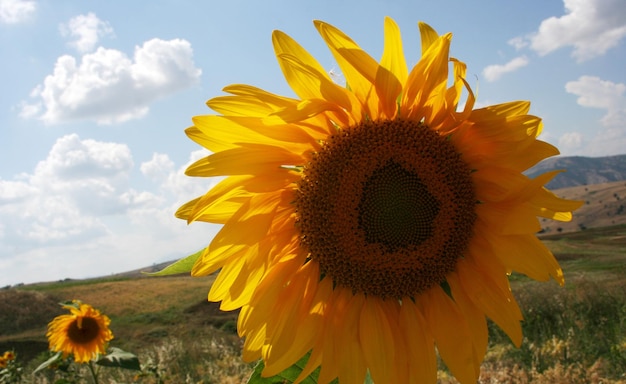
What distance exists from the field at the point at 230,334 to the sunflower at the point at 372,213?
4.33 metres

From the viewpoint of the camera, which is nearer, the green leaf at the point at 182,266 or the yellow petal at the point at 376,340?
the green leaf at the point at 182,266

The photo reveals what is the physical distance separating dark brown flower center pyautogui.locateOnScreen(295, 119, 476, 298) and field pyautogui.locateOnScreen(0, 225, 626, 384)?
4.40 m

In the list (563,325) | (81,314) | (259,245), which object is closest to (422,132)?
(259,245)

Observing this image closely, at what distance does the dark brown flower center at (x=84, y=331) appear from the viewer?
705cm

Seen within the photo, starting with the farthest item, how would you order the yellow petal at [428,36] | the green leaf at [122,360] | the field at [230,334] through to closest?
the field at [230,334]
the green leaf at [122,360]
the yellow petal at [428,36]

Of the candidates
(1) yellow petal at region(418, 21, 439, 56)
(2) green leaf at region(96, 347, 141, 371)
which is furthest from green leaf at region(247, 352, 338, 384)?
(2) green leaf at region(96, 347, 141, 371)

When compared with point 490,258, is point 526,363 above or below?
below

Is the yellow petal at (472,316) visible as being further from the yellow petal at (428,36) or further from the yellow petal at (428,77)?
the yellow petal at (428,36)

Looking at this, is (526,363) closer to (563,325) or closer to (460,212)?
(563,325)

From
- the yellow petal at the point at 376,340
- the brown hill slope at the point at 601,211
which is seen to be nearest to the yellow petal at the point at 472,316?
the yellow petal at the point at 376,340

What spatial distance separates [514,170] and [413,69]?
0.51 metres

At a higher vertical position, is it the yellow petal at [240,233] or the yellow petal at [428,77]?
the yellow petal at [428,77]

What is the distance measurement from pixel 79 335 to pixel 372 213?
6392mm

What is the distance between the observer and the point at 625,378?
6.82 m
